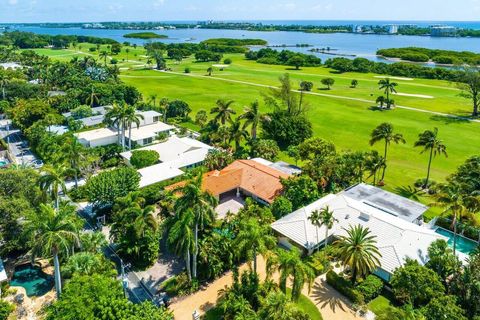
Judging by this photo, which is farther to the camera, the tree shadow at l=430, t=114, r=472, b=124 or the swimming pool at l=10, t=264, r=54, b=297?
the tree shadow at l=430, t=114, r=472, b=124

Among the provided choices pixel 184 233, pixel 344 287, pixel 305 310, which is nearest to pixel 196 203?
pixel 184 233

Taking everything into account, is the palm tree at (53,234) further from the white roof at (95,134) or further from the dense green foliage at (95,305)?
the white roof at (95,134)

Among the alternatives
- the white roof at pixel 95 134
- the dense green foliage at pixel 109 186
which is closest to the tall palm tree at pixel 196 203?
the dense green foliage at pixel 109 186

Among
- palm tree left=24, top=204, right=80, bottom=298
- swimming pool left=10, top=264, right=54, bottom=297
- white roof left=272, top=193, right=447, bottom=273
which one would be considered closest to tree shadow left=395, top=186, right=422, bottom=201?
white roof left=272, top=193, right=447, bottom=273

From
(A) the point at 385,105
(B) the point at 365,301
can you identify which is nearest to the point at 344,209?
(B) the point at 365,301

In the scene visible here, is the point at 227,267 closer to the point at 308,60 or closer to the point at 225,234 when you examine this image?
the point at 225,234

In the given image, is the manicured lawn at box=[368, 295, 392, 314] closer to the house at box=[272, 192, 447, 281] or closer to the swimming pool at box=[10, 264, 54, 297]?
the house at box=[272, 192, 447, 281]
